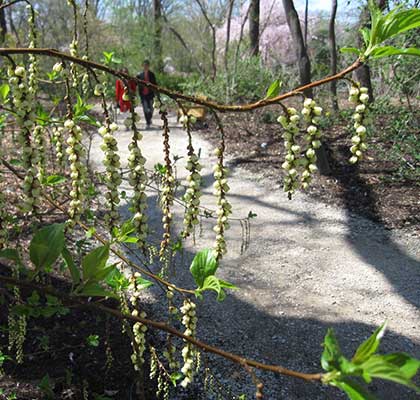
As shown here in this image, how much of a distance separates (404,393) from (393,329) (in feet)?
2.53

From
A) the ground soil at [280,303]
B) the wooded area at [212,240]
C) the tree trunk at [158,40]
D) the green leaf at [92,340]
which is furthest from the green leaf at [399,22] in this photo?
the tree trunk at [158,40]

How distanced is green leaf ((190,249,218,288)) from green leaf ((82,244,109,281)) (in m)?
0.23

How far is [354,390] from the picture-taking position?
26.5 inches

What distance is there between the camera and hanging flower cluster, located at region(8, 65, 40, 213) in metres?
1.02

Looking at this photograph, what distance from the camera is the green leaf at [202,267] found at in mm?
1090

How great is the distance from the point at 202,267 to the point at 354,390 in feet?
1.66

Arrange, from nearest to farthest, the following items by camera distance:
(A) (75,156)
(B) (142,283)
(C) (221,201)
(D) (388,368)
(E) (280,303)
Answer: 1. (D) (388,368)
2. (A) (75,156)
3. (C) (221,201)
4. (B) (142,283)
5. (E) (280,303)

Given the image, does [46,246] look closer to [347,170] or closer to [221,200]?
[221,200]

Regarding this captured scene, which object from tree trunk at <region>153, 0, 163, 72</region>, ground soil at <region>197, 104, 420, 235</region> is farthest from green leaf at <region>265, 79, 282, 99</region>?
tree trunk at <region>153, 0, 163, 72</region>

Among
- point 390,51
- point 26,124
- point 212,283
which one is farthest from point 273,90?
point 26,124

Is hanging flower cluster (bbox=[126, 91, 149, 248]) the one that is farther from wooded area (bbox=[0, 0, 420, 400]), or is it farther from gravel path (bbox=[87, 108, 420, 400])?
gravel path (bbox=[87, 108, 420, 400])

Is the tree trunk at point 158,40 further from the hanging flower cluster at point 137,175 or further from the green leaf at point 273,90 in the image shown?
the green leaf at point 273,90

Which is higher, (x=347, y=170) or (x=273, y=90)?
(x=273, y=90)

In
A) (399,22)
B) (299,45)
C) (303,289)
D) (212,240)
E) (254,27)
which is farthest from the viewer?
(254,27)
